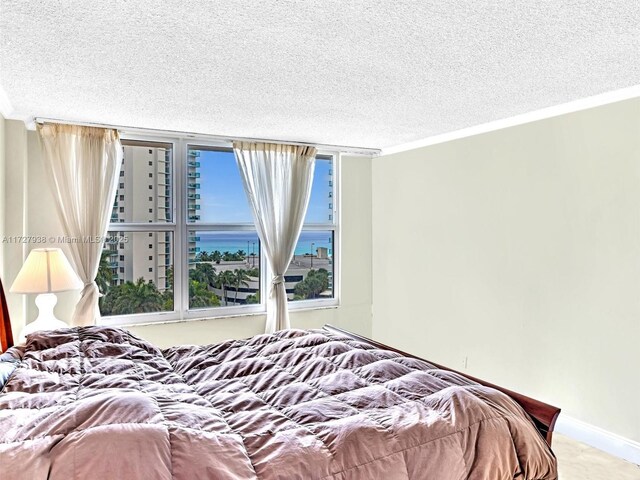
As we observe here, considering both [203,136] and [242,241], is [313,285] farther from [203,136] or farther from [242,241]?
[203,136]

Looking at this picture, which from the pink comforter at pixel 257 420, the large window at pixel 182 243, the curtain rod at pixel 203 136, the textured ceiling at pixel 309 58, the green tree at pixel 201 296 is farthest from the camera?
the green tree at pixel 201 296

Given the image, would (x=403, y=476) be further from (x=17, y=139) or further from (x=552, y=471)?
(x=17, y=139)

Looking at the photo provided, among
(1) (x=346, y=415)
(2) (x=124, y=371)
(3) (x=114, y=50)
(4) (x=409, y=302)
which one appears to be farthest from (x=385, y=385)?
(4) (x=409, y=302)

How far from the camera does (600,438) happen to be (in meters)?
3.11

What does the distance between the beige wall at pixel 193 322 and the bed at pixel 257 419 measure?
158cm

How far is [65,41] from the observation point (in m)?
2.21

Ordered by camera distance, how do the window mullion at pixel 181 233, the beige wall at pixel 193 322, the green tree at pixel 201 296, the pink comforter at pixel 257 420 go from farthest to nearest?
the green tree at pixel 201 296 < the window mullion at pixel 181 233 < the beige wall at pixel 193 322 < the pink comforter at pixel 257 420

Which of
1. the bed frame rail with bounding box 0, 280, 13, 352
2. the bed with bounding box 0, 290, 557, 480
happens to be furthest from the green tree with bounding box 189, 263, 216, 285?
the bed with bounding box 0, 290, 557, 480

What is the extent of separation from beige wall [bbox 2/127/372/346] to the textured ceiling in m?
0.41

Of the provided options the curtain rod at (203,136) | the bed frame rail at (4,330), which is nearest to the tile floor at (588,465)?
the curtain rod at (203,136)

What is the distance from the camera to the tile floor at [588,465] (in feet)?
9.13

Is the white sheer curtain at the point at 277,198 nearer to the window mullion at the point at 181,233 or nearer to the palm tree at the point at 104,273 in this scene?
the window mullion at the point at 181,233

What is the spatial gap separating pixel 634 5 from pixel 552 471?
5.80 feet

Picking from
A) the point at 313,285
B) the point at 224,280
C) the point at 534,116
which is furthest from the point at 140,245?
the point at 534,116
